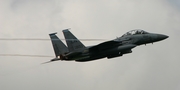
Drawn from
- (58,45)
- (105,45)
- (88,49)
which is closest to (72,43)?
(88,49)

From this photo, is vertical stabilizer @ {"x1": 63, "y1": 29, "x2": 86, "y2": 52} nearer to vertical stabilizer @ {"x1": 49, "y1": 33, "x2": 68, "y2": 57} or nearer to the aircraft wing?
the aircraft wing

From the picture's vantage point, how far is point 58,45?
129 feet

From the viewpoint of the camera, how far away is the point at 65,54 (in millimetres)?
36781

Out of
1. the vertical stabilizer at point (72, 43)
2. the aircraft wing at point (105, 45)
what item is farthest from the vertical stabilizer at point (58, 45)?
the aircraft wing at point (105, 45)

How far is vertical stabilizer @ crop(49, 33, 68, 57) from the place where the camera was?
39.0 metres

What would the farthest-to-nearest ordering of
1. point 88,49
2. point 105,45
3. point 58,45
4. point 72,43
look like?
point 58,45
point 72,43
point 105,45
point 88,49

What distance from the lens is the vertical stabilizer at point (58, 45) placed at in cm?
3903

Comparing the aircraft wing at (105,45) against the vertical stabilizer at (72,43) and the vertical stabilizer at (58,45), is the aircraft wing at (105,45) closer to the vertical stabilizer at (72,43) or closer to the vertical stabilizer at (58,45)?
the vertical stabilizer at (72,43)

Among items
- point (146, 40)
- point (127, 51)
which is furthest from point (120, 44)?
point (146, 40)

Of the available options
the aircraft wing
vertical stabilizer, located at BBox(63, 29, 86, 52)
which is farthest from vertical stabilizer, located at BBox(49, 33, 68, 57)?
the aircraft wing

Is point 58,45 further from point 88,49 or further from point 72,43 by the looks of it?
point 88,49

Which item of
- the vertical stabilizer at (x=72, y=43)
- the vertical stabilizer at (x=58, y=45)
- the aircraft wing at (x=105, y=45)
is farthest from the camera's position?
the vertical stabilizer at (x=58, y=45)

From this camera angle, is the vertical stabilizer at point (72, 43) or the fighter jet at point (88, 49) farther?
the vertical stabilizer at point (72, 43)

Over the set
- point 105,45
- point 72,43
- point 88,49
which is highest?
point 72,43
